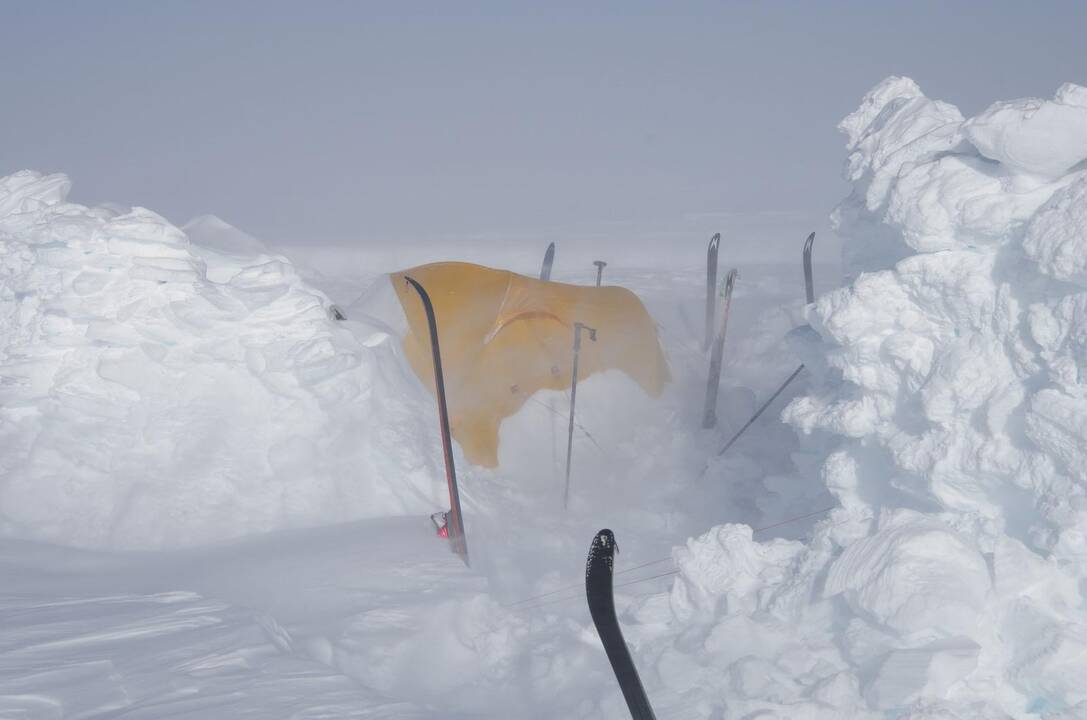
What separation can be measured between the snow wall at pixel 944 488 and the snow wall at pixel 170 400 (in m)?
3.17

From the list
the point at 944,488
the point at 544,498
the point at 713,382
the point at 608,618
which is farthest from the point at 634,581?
the point at 713,382

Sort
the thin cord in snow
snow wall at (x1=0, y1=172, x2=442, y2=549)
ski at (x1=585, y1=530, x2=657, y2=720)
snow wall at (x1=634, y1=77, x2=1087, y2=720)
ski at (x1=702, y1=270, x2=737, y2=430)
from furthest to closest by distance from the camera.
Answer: ski at (x1=702, y1=270, x2=737, y2=430) → snow wall at (x1=0, y1=172, x2=442, y2=549) → the thin cord in snow → snow wall at (x1=634, y1=77, x2=1087, y2=720) → ski at (x1=585, y1=530, x2=657, y2=720)

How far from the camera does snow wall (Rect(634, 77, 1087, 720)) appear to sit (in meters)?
3.95

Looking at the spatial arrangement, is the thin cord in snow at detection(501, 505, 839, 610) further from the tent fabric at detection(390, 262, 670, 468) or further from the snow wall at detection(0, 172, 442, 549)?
the tent fabric at detection(390, 262, 670, 468)

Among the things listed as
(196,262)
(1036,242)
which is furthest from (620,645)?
(196,262)

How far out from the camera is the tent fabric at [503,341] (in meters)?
9.09

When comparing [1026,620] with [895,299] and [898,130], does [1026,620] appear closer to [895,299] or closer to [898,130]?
[895,299]

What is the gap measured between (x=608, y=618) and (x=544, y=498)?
5374mm

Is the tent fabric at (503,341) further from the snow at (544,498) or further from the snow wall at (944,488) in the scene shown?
the snow wall at (944,488)

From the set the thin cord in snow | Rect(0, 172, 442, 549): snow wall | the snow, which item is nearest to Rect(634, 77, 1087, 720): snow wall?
the snow

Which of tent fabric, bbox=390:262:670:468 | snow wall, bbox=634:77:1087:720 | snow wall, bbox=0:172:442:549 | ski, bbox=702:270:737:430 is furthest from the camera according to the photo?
ski, bbox=702:270:737:430

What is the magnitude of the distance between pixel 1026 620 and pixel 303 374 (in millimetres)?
5413

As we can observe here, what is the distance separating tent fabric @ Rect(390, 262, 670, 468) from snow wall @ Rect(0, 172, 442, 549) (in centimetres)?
113

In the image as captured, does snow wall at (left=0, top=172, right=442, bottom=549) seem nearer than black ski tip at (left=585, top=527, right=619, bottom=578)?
No
